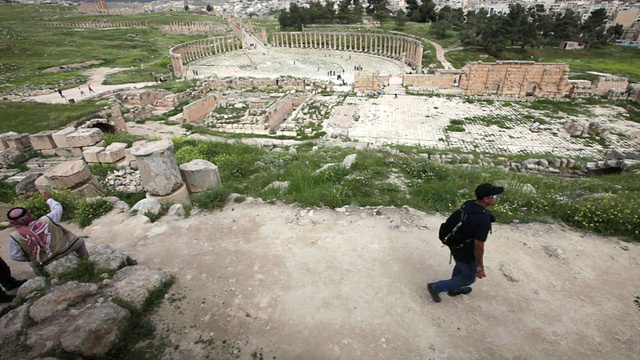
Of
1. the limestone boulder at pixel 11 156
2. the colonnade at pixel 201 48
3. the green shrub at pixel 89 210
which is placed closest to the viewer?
the green shrub at pixel 89 210

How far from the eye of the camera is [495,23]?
48.7 meters

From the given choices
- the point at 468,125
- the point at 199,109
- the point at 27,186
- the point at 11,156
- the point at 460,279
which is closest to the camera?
the point at 460,279

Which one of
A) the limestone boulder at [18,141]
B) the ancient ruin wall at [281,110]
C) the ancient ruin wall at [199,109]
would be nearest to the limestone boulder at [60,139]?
the limestone boulder at [18,141]

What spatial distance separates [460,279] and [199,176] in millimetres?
7833

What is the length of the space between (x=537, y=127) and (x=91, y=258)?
26525 mm

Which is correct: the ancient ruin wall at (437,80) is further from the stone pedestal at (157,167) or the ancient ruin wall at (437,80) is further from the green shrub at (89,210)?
the green shrub at (89,210)

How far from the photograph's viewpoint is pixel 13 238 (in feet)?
17.2

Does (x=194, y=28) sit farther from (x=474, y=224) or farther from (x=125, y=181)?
(x=474, y=224)

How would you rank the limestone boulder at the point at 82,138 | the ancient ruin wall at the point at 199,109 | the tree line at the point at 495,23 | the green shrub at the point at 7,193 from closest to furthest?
the green shrub at the point at 7,193
the limestone boulder at the point at 82,138
the ancient ruin wall at the point at 199,109
the tree line at the point at 495,23

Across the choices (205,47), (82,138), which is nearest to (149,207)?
(82,138)

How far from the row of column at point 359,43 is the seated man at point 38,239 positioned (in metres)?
46.6

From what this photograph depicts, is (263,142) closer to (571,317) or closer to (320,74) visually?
(571,317)

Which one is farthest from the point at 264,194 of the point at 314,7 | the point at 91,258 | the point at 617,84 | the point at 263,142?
the point at 314,7

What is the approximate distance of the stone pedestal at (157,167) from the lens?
8.58 metres
